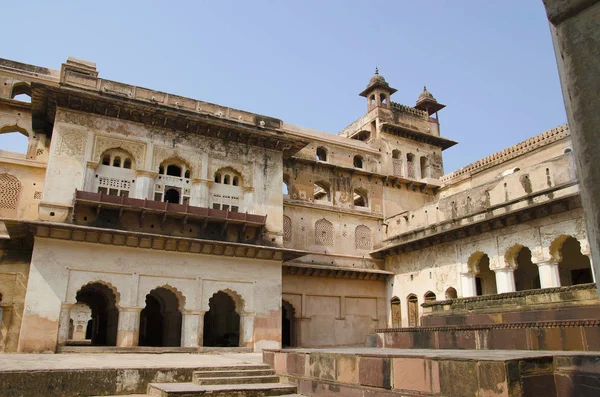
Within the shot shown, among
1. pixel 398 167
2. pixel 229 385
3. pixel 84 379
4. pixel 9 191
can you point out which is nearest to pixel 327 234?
pixel 398 167

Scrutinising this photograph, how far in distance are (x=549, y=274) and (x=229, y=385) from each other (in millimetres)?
9869

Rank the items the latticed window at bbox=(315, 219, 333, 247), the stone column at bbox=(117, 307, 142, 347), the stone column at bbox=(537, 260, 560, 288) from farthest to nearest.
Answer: the latticed window at bbox=(315, 219, 333, 247)
the stone column at bbox=(117, 307, 142, 347)
the stone column at bbox=(537, 260, 560, 288)

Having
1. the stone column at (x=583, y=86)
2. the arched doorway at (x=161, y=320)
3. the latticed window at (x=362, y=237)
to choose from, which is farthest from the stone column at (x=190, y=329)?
the stone column at (x=583, y=86)

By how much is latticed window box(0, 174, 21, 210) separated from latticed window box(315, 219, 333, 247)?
9877 mm

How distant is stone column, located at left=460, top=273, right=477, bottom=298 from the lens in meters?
15.8

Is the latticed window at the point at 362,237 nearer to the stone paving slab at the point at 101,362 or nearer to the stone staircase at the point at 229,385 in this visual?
the stone paving slab at the point at 101,362

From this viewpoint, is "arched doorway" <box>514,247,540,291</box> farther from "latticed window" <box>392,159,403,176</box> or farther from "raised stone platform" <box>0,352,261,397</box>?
"raised stone platform" <box>0,352,261,397</box>

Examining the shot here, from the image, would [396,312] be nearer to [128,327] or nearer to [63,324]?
[128,327]

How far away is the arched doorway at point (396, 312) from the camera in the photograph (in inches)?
741

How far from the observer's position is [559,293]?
8.65m

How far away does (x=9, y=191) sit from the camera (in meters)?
14.5

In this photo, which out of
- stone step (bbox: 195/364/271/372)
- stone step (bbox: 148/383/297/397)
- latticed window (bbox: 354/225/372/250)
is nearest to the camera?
stone step (bbox: 148/383/297/397)

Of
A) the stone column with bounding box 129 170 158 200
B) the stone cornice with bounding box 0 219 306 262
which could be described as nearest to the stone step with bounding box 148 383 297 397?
the stone cornice with bounding box 0 219 306 262

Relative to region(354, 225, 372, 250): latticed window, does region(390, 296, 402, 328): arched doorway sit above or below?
below
